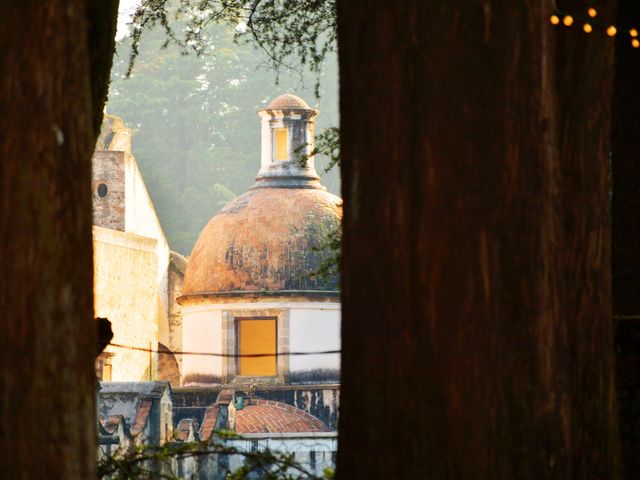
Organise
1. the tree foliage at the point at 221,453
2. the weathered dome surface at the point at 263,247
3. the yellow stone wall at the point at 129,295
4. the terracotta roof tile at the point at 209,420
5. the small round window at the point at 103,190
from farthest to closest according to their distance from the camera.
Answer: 1. the small round window at the point at 103,190
2. the yellow stone wall at the point at 129,295
3. the weathered dome surface at the point at 263,247
4. the terracotta roof tile at the point at 209,420
5. the tree foliage at the point at 221,453

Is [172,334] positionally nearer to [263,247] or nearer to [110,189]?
[110,189]

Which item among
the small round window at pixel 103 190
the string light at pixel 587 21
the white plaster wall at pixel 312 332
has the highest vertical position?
the small round window at pixel 103 190

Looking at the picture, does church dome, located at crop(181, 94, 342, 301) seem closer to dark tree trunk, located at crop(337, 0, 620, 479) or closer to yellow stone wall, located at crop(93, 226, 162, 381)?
yellow stone wall, located at crop(93, 226, 162, 381)

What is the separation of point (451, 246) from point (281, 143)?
3337cm

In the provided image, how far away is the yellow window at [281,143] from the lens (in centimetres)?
3800

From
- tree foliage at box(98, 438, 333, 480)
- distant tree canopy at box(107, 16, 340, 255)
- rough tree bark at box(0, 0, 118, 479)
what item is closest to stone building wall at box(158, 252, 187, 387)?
distant tree canopy at box(107, 16, 340, 255)

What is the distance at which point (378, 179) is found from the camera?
17.3 ft

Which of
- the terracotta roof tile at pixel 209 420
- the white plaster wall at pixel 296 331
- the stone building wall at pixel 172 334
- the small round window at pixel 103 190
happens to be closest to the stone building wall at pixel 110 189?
the small round window at pixel 103 190

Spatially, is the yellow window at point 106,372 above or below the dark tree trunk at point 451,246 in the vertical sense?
below

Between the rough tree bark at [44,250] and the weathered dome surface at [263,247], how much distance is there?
30.2m

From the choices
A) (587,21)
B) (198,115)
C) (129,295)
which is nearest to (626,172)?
(587,21)

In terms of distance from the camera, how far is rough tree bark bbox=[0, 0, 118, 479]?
4.82m

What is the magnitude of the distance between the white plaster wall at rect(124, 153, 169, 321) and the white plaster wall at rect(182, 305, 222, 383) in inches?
128

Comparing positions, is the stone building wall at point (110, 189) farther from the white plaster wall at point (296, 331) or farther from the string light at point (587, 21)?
the string light at point (587, 21)
